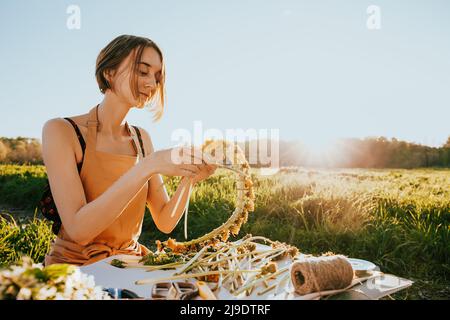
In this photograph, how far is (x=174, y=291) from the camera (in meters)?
1.55

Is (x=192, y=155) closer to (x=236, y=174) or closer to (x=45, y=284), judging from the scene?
(x=236, y=174)

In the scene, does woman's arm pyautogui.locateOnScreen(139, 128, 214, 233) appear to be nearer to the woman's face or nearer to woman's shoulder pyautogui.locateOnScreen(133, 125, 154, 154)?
woman's shoulder pyautogui.locateOnScreen(133, 125, 154, 154)

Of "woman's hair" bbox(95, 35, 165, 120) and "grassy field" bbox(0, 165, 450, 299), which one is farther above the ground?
"woman's hair" bbox(95, 35, 165, 120)

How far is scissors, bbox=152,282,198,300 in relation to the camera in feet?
4.95

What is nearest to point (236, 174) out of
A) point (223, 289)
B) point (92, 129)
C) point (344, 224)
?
point (223, 289)

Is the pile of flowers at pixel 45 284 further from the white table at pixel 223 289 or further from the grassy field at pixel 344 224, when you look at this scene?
the grassy field at pixel 344 224

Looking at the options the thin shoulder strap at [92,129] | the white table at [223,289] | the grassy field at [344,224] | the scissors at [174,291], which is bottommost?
the grassy field at [344,224]

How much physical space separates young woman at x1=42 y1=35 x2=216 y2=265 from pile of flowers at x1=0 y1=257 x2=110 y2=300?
641 mm

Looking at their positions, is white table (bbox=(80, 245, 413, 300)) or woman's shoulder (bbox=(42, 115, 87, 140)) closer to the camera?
white table (bbox=(80, 245, 413, 300))

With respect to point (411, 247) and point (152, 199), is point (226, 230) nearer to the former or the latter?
point (152, 199)

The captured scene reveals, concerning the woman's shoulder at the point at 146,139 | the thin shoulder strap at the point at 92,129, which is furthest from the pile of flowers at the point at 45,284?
the woman's shoulder at the point at 146,139

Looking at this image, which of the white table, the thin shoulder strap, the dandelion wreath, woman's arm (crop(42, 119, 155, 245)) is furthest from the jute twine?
the thin shoulder strap

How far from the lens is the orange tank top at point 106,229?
7.25 feet

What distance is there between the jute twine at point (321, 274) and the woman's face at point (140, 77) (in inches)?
51.7
